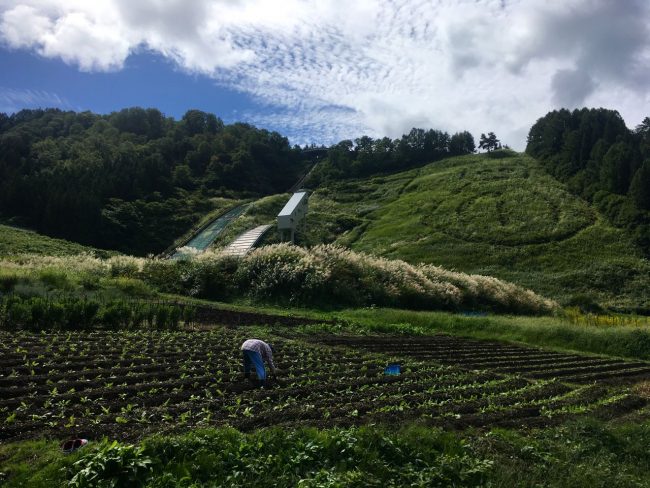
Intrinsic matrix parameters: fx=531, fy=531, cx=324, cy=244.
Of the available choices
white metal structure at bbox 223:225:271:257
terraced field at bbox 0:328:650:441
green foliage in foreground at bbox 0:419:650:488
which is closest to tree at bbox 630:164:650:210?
white metal structure at bbox 223:225:271:257

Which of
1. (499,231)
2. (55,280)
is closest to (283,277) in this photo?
(55,280)

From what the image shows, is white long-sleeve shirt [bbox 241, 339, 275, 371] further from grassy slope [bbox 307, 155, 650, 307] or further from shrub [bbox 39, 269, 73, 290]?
grassy slope [bbox 307, 155, 650, 307]

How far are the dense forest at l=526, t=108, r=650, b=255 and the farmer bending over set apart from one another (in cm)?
5085

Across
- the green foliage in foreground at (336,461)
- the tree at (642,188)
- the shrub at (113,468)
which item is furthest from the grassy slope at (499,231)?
the shrub at (113,468)

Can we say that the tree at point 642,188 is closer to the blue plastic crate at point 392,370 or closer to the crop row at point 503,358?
the crop row at point 503,358

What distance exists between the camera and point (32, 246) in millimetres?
38719

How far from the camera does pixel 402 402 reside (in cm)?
997

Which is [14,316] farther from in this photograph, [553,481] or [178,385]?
[553,481]

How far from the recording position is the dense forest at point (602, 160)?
56469mm

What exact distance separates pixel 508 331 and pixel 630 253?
3286 cm

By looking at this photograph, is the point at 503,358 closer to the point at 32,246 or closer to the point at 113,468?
the point at 113,468

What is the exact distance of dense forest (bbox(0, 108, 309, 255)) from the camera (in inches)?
2178

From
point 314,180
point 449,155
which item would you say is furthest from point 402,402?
point 449,155

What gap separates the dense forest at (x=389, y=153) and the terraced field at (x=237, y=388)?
85.4m
